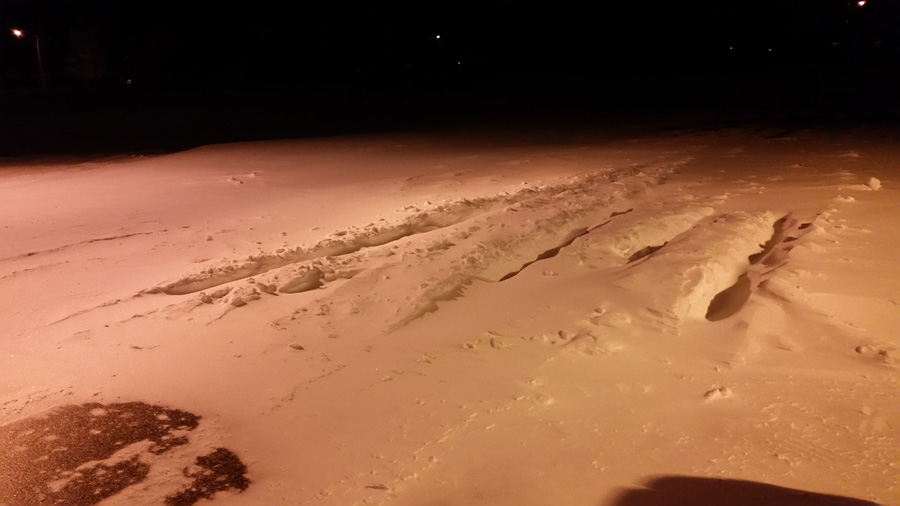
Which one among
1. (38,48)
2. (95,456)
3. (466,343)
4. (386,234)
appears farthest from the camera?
(38,48)

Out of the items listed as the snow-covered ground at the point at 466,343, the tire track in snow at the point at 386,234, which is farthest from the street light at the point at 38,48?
the tire track in snow at the point at 386,234

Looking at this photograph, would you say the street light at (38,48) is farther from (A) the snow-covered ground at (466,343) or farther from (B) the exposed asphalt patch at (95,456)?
(B) the exposed asphalt patch at (95,456)

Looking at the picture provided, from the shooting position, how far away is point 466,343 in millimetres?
4512

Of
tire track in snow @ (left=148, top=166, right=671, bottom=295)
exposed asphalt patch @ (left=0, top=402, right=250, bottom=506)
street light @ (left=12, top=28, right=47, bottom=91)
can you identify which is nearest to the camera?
exposed asphalt patch @ (left=0, top=402, right=250, bottom=506)

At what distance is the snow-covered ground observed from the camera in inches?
129

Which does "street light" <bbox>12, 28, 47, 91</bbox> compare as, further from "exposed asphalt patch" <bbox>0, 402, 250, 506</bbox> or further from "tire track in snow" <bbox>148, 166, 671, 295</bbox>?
"exposed asphalt patch" <bbox>0, 402, 250, 506</bbox>

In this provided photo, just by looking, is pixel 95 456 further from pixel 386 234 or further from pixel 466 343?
pixel 386 234

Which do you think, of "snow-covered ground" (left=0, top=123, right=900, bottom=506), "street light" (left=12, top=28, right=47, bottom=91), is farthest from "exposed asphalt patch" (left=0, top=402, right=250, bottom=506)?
"street light" (left=12, top=28, right=47, bottom=91)

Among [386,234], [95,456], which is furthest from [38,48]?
[95,456]

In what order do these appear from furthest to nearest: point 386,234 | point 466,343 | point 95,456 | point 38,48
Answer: point 38,48, point 386,234, point 466,343, point 95,456

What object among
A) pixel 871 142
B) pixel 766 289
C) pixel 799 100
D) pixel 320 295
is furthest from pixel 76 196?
pixel 799 100

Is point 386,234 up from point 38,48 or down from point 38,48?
down

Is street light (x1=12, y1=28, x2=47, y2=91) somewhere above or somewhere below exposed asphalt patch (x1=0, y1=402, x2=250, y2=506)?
above

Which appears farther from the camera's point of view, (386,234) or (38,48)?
(38,48)
